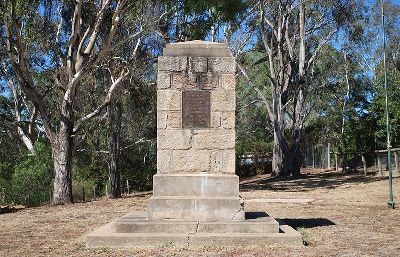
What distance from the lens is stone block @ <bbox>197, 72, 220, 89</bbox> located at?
30.9ft

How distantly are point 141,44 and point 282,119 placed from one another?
10.3 meters

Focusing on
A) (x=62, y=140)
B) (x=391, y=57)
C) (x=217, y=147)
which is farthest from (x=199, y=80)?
(x=391, y=57)

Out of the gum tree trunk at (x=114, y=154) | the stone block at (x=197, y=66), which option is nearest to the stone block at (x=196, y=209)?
the stone block at (x=197, y=66)

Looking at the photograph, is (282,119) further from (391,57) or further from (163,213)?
(163,213)

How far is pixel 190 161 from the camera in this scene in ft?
30.6

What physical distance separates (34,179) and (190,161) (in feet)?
54.7

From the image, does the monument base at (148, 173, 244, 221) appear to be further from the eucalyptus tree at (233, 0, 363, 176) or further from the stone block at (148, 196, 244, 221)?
the eucalyptus tree at (233, 0, 363, 176)

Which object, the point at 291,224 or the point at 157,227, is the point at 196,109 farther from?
the point at 291,224

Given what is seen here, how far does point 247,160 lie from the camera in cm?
3931

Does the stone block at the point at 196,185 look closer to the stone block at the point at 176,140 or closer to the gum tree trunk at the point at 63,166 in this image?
the stone block at the point at 176,140

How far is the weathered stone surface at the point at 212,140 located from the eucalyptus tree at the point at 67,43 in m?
9.63

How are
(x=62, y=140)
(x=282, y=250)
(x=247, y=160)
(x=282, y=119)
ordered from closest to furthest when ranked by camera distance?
1. (x=282, y=250)
2. (x=62, y=140)
3. (x=282, y=119)
4. (x=247, y=160)

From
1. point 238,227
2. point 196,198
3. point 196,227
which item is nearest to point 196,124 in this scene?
point 196,198

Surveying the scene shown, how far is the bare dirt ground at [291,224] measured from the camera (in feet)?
25.0
